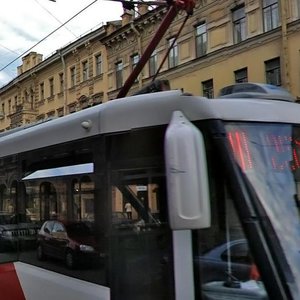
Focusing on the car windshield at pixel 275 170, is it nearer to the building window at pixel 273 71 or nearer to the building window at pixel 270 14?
the building window at pixel 273 71

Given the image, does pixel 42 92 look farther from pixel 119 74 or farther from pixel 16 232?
pixel 16 232

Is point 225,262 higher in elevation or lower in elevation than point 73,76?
lower

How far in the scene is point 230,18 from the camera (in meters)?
24.5

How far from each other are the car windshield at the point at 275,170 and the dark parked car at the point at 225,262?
211 millimetres

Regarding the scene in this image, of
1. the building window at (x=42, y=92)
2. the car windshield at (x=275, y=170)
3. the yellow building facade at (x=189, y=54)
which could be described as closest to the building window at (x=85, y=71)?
the yellow building facade at (x=189, y=54)

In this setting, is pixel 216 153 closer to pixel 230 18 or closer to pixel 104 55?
pixel 230 18

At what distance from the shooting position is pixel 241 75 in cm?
2403

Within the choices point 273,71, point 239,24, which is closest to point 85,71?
point 239,24

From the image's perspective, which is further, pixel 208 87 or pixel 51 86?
pixel 51 86

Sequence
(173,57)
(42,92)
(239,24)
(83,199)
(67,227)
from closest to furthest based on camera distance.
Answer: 1. (83,199)
2. (67,227)
3. (239,24)
4. (173,57)
5. (42,92)

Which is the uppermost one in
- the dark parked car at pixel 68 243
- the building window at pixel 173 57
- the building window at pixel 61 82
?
the building window at pixel 61 82

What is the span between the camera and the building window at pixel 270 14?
22.3 metres

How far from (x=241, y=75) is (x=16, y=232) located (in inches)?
819

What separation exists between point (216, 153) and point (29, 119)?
41569 mm
